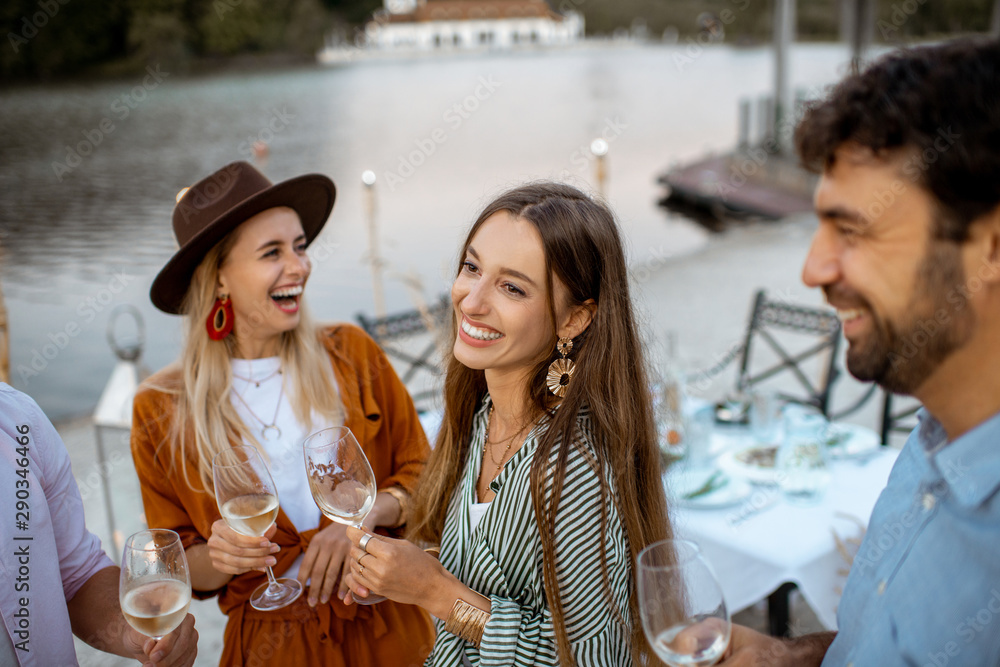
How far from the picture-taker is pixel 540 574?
1637 millimetres

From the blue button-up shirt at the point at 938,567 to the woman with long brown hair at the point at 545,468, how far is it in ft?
1.70

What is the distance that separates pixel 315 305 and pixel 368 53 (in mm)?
58744

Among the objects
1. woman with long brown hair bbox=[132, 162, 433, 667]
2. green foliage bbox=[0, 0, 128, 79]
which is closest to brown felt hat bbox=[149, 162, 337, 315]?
woman with long brown hair bbox=[132, 162, 433, 667]

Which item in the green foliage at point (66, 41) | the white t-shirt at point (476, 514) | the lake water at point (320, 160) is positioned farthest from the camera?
the green foliage at point (66, 41)

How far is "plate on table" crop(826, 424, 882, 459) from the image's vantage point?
3.05 metres

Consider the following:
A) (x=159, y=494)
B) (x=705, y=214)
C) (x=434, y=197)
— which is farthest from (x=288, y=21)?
(x=159, y=494)

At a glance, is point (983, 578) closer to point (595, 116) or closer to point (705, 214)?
point (705, 214)

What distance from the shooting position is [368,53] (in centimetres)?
6600

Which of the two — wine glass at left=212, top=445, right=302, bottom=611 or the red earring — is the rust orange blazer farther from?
wine glass at left=212, top=445, right=302, bottom=611

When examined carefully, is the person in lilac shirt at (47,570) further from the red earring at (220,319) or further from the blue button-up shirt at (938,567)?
the blue button-up shirt at (938,567)

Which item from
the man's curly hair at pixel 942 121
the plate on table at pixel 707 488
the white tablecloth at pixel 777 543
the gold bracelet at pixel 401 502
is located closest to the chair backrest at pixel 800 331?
the plate on table at pixel 707 488

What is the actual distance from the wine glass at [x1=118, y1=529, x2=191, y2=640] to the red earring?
92cm

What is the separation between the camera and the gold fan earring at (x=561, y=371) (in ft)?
5.81

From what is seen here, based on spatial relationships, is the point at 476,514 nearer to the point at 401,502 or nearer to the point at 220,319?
the point at 401,502
